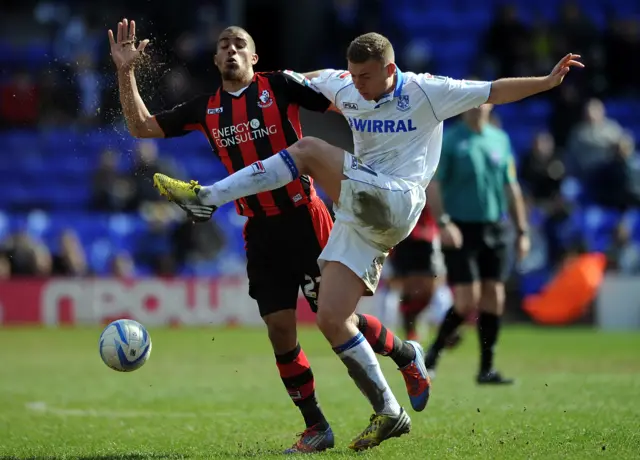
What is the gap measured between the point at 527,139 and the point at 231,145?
14.7 meters

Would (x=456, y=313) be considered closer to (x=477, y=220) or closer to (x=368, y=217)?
(x=477, y=220)

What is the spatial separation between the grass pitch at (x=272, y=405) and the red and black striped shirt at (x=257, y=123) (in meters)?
1.62

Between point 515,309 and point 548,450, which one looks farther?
point 515,309

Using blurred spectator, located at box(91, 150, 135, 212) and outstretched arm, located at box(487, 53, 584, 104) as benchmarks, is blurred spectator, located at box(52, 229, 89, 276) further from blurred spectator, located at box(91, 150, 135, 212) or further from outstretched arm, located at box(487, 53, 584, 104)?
outstretched arm, located at box(487, 53, 584, 104)

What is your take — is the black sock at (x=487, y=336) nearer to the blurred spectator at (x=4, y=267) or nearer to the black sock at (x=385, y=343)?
the black sock at (x=385, y=343)

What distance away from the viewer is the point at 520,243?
35.7 ft

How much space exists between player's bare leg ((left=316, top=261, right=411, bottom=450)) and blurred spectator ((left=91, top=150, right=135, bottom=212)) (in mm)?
14524

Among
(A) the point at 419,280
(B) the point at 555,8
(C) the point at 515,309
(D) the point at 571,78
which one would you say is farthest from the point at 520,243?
(B) the point at 555,8

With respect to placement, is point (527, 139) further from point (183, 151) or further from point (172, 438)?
point (172, 438)

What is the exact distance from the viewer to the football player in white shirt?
6660 millimetres

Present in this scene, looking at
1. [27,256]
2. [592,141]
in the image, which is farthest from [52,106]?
[592,141]

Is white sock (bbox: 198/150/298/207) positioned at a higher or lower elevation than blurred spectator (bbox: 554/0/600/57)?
lower

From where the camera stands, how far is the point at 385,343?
Result: 7.33m

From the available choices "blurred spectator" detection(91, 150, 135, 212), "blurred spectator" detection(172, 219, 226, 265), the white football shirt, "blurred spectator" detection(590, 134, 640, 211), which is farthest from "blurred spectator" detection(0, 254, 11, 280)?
the white football shirt
